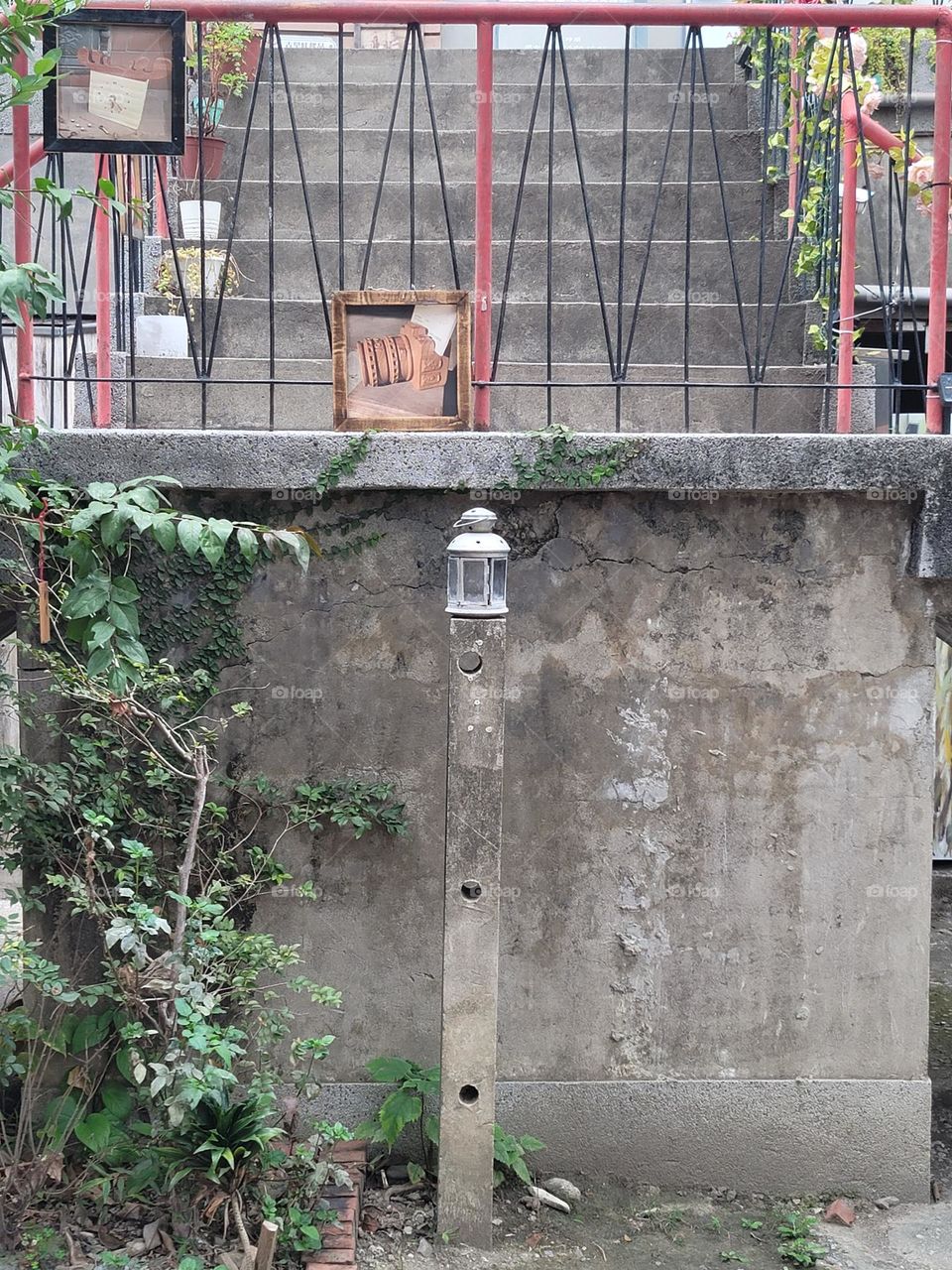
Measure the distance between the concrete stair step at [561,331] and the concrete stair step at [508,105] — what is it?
1687mm

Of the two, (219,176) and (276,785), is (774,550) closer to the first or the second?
(276,785)

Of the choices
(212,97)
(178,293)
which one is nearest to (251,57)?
(212,97)

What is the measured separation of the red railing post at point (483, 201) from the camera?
427 centimetres

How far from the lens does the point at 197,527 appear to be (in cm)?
376

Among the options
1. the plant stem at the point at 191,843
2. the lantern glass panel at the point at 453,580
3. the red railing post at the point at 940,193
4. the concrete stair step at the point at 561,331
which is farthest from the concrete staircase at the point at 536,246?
the plant stem at the point at 191,843

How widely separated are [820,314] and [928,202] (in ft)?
2.44

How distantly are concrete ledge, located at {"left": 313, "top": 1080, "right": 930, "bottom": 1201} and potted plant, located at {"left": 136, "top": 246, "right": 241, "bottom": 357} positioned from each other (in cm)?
329

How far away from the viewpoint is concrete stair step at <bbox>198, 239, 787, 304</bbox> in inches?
237

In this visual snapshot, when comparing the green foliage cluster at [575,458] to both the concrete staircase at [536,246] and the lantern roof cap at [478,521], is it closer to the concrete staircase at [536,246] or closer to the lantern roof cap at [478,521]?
the lantern roof cap at [478,521]

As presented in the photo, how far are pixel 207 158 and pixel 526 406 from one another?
8.58 ft

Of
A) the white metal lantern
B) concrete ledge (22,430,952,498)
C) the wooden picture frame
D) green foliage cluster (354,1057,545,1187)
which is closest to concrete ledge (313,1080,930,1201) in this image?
green foliage cluster (354,1057,545,1187)

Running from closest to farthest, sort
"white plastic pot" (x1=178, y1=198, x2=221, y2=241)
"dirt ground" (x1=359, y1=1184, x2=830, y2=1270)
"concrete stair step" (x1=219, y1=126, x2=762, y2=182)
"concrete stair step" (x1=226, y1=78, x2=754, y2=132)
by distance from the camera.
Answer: "dirt ground" (x1=359, y1=1184, x2=830, y2=1270) < "white plastic pot" (x1=178, y1=198, x2=221, y2=241) < "concrete stair step" (x1=219, y1=126, x2=762, y2=182) < "concrete stair step" (x1=226, y1=78, x2=754, y2=132)

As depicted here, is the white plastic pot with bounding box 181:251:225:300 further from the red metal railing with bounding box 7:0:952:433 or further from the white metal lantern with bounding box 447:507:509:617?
the white metal lantern with bounding box 447:507:509:617

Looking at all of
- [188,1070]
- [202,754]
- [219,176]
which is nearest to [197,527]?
[202,754]
